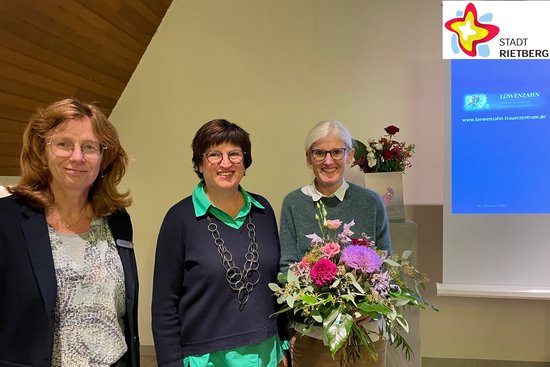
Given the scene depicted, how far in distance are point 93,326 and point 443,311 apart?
103 inches

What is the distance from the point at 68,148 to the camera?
4.10ft

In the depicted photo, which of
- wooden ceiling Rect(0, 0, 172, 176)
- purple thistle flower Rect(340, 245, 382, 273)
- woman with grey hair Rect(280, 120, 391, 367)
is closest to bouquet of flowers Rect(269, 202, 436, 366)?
purple thistle flower Rect(340, 245, 382, 273)

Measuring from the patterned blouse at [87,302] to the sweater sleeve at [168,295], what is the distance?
16 cm

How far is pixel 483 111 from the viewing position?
267 cm

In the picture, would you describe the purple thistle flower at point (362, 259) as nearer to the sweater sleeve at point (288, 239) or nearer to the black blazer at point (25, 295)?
the sweater sleeve at point (288, 239)

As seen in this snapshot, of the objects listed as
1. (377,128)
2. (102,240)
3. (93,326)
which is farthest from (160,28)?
(93,326)

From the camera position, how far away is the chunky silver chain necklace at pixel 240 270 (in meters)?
1.45

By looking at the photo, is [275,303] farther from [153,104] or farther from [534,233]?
[153,104]

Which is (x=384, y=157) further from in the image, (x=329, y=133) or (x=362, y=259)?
(x=362, y=259)

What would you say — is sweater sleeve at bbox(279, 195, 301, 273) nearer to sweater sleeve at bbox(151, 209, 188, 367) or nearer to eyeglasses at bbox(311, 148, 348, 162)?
eyeglasses at bbox(311, 148, 348, 162)

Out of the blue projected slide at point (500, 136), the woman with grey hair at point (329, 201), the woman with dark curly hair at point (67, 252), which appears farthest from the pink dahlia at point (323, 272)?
the blue projected slide at point (500, 136)

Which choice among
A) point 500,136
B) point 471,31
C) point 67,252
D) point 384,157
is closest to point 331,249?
point 67,252

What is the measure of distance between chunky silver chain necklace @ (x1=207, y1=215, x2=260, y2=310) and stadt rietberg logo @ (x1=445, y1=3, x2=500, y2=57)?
1.98 metres

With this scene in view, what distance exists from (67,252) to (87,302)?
151 millimetres
